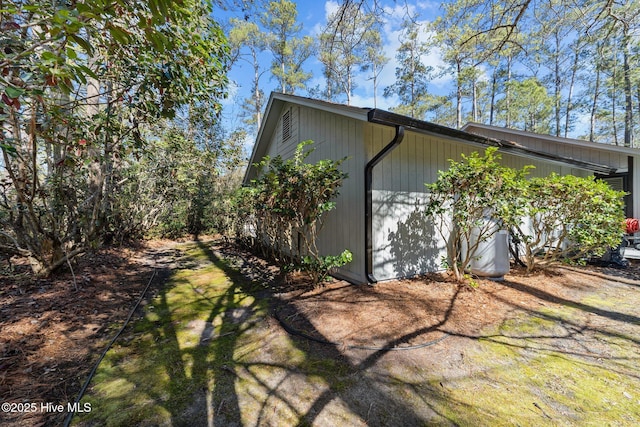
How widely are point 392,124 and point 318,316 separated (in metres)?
2.84

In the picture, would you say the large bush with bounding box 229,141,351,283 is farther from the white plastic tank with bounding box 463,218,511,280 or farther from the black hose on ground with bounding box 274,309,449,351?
the white plastic tank with bounding box 463,218,511,280

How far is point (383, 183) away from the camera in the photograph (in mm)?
4492

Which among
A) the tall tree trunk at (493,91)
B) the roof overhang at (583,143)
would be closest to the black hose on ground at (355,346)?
the roof overhang at (583,143)

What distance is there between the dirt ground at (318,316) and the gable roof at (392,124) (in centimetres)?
255

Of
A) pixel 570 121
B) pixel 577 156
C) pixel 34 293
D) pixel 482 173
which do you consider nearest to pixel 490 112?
pixel 570 121

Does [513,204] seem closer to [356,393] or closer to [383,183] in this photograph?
[383,183]

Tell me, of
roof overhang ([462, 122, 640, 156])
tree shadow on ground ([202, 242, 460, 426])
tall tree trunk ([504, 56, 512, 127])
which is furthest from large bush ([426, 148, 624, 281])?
tall tree trunk ([504, 56, 512, 127])

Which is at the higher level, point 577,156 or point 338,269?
point 577,156

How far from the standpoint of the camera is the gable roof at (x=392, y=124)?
3582mm

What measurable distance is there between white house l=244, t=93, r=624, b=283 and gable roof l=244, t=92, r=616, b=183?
0.05 ft

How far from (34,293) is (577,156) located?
1359 centimetres

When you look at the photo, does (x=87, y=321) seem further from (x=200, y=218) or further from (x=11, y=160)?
(x=200, y=218)

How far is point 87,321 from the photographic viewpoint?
129 inches

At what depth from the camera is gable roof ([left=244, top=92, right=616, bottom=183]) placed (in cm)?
358
